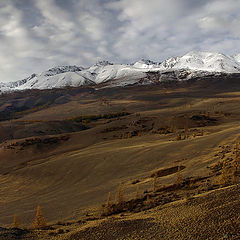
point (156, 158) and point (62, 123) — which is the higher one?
point (62, 123)

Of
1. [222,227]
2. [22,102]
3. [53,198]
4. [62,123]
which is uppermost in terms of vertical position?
[22,102]

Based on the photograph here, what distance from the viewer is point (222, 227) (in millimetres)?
6734

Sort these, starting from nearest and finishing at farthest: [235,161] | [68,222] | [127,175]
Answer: [68,222]
[235,161]
[127,175]

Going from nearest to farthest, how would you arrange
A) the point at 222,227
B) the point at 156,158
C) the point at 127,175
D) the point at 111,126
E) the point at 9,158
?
the point at 222,227 → the point at 127,175 → the point at 156,158 → the point at 9,158 → the point at 111,126

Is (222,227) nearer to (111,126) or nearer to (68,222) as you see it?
(68,222)

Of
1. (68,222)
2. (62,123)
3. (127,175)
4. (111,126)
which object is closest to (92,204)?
(68,222)

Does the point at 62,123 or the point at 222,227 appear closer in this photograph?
the point at 222,227

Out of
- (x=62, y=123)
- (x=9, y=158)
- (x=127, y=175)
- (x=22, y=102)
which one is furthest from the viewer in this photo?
(x=22, y=102)

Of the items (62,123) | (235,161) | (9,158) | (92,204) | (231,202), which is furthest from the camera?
(62,123)

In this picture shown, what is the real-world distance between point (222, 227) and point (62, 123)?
48.7 m

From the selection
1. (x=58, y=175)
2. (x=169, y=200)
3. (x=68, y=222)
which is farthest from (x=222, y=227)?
(x=58, y=175)

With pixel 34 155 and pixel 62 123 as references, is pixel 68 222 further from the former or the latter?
pixel 62 123

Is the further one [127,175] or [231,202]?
[127,175]

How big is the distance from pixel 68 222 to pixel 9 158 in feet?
77.5
